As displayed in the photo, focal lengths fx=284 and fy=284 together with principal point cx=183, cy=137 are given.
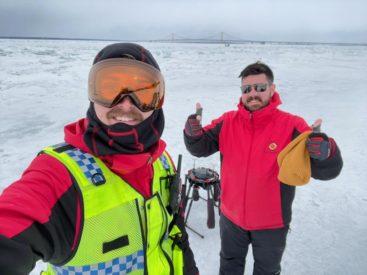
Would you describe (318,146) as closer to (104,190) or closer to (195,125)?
(195,125)

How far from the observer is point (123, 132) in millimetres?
1165

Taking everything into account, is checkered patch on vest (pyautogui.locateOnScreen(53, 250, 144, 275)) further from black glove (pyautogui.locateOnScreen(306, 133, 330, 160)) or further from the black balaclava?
black glove (pyautogui.locateOnScreen(306, 133, 330, 160))

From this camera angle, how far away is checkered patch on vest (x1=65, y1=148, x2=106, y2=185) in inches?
39.9

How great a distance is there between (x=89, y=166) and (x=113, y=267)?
0.39m

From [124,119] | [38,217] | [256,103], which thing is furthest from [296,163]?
[38,217]

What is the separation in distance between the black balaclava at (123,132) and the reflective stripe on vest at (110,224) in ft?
0.21

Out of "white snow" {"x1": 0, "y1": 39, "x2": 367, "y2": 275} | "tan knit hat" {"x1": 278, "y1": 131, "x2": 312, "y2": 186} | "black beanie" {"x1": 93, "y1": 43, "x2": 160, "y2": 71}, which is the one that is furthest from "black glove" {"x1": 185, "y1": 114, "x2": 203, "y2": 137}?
"white snow" {"x1": 0, "y1": 39, "x2": 367, "y2": 275}

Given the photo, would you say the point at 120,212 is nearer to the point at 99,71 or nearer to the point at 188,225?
the point at 99,71

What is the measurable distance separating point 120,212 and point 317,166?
1.44 m

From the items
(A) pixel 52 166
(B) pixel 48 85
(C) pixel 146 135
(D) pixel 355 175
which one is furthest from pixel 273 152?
(B) pixel 48 85

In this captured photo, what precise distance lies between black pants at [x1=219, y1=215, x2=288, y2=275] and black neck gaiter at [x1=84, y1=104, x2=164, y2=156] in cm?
136

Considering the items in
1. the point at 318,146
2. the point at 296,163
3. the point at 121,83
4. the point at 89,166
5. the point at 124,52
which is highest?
the point at 124,52

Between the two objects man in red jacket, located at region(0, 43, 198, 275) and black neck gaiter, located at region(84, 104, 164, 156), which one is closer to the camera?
man in red jacket, located at region(0, 43, 198, 275)

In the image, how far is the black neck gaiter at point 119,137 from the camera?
1.08 metres
